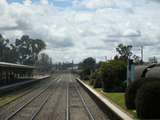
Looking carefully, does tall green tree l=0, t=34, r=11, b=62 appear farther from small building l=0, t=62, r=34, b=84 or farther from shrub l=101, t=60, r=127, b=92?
shrub l=101, t=60, r=127, b=92

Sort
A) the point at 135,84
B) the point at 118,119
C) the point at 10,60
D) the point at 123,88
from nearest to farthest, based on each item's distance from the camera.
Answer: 1. the point at 118,119
2. the point at 135,84
3. the point at 123,88
4. the point at 10,60

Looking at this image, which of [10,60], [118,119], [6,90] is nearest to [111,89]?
[6,90]

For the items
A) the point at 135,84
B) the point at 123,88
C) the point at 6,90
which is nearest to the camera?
the point at 135,84

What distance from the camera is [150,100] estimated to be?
18.0 meters

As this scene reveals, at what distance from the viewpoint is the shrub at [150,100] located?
707 inches

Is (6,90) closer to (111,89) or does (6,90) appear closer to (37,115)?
(111,89)

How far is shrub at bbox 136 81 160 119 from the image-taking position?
17953 mm

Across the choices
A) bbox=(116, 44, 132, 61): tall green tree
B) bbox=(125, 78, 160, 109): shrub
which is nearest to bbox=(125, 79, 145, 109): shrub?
bbox=(125, 78, 160, 109): shrub

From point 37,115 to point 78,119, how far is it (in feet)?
9.87

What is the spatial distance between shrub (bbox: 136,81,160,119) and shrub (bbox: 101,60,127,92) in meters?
26.0

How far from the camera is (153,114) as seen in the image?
18203 mm

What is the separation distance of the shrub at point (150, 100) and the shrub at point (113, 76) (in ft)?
85.3

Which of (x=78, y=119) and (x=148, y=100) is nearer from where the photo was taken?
(x=148, y=100)

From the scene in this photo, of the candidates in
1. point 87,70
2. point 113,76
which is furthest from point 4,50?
point 113,76
